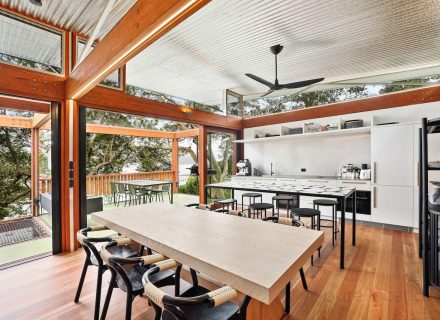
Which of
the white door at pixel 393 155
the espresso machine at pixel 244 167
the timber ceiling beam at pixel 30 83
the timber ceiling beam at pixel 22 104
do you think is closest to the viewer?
the timber ceiling beam at pixel 30 83

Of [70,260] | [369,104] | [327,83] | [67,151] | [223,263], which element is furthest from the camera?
[327,83]

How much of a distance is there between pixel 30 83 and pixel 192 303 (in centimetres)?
337

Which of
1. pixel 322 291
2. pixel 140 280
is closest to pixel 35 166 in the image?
pixel 140 280

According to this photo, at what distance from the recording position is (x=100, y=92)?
3564 mm

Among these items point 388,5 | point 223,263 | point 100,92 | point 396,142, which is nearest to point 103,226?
point 223,263

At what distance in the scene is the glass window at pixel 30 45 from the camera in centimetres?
302

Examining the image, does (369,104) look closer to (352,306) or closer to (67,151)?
(352,306)

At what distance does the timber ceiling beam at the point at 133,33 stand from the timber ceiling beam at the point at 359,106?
15.1 feet

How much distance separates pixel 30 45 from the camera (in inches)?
128

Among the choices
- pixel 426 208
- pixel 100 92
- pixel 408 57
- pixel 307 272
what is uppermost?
pixel 408 57

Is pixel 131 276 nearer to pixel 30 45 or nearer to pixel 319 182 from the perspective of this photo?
pixel 30 45

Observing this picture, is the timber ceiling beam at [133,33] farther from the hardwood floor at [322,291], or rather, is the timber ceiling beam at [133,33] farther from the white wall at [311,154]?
the white wall at [311,154]

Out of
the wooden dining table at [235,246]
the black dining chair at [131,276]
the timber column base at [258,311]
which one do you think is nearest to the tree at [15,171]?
the wooden dining table at [235,246]

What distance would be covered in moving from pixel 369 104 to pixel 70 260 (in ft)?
19.5
